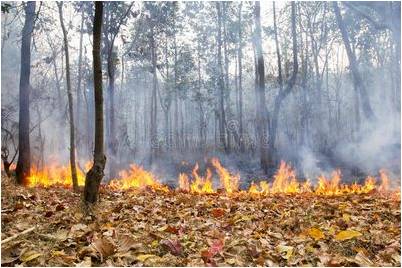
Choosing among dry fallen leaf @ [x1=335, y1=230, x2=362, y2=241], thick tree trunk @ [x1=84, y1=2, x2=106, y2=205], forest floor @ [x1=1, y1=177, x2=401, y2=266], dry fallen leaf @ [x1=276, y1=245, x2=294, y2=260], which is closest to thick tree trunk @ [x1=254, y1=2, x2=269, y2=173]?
forest floor @ [x1=1, y1=177, x2=401, y2=266]

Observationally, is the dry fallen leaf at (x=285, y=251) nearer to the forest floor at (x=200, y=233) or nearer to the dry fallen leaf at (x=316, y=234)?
the forest floor at (x=200, y=233)

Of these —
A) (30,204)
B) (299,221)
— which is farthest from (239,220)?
(30,204)

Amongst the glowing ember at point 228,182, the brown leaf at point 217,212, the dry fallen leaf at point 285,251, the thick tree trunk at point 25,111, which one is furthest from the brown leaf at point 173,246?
the thick tree trunk at point 25,111

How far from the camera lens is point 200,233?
18.0 feet

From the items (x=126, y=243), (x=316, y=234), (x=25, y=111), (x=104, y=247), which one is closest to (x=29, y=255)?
(x=104, y=247)

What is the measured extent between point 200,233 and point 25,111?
367 inches

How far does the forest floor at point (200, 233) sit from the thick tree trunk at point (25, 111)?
16.6 feet

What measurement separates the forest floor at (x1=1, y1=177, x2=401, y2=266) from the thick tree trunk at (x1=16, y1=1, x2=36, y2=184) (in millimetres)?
5072

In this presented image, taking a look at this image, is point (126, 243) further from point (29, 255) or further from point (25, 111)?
point (25, 111)

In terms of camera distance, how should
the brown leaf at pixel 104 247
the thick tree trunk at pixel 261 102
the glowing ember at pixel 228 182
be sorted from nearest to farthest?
the brown leaf at pixel 104 247
the glowing ember at pixel 228 182
the thick tree trunk at pixel 261 102

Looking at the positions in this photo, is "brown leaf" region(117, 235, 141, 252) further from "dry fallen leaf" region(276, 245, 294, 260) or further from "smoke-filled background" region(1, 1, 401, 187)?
"smoke-filled background" region(1, 1, 401, 187)

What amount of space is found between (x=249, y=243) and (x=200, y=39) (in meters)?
29.1

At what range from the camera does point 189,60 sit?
105 ft

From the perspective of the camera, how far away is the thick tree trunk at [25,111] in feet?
40.3
